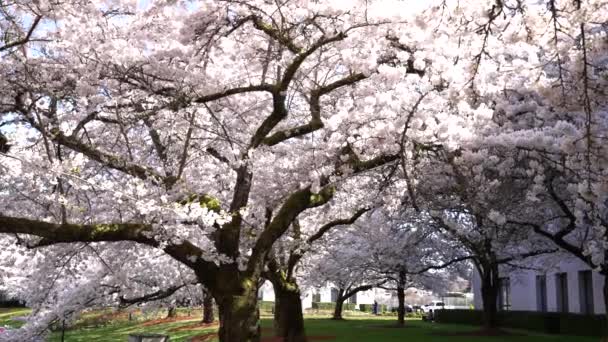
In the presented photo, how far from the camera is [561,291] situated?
31531mm

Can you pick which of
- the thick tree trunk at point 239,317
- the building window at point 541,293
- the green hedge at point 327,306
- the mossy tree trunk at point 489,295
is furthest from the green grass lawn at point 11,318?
the green hedge at point 327,306

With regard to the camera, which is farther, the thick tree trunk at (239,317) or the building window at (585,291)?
the building window at (585,291)

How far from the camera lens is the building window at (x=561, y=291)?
3100 centimetres

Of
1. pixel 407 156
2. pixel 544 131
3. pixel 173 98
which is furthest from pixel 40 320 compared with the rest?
pixel 544 131

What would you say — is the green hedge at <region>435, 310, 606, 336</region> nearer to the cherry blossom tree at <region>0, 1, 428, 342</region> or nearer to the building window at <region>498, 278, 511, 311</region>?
the building window at <region>498, 278, 511, 311</region>

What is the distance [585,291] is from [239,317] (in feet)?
70.8

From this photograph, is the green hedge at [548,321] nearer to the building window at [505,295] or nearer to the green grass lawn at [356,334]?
the green grass lawn at [356,334]

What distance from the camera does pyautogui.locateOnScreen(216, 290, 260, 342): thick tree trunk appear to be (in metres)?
11.5

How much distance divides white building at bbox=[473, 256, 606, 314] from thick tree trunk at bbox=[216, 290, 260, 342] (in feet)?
55.3

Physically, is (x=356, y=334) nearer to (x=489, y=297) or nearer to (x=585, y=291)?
(x=489, y=297)

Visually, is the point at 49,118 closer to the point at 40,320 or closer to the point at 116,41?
the point at 116,41

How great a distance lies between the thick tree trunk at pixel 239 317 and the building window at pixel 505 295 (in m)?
29.2

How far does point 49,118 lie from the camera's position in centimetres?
1120

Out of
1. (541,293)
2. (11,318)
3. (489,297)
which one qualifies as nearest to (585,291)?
(489,297)
